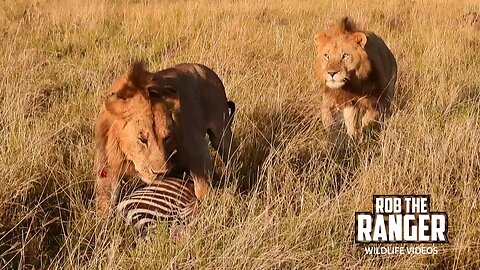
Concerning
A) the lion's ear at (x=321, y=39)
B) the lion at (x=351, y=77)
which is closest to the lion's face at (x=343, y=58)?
the lion at (x=351, y=77)

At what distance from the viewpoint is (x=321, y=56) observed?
540 cm

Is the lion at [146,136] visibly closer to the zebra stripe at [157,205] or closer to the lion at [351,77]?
the zebra stripe at [157,205]

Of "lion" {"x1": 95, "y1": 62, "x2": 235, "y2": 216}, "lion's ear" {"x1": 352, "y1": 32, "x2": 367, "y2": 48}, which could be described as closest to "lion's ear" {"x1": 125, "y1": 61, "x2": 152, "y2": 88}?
"lion" {"x1": 95, "y1": 62, "x2": 235, "y2": 216}

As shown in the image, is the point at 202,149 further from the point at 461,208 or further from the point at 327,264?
the point at 461,208

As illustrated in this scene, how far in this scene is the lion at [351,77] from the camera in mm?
5246

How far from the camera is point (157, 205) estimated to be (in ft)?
10.5

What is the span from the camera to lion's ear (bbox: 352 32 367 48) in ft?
17.3

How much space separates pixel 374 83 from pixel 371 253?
8.76 feet

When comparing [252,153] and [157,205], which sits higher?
[157,205]

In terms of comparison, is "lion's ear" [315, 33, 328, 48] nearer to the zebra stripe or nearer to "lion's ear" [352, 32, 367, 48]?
"lion's ear" [352, 32, 367, 48]

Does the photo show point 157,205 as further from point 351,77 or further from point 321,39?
point 321,39

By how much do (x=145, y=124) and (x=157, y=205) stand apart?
1.30 ft

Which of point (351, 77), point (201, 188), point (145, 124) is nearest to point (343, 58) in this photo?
point (351, 77)

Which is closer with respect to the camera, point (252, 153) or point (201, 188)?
point (201, 188)
